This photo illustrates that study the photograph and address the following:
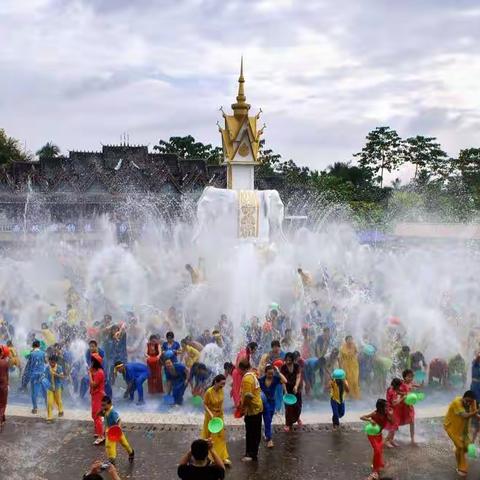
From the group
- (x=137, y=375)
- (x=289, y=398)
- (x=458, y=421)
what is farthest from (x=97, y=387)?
(x=458, y=421)

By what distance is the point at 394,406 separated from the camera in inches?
346

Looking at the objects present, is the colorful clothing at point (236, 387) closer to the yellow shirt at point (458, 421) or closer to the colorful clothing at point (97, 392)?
the colorful clothing at point (97, 392)

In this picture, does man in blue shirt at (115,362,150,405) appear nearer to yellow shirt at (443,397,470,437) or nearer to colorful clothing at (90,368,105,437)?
colorful clothing at (90,368,105,437)

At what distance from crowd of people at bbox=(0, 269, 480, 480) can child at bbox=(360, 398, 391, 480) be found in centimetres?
1

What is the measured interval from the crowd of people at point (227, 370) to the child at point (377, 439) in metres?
0.01

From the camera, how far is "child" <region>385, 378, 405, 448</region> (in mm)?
8656

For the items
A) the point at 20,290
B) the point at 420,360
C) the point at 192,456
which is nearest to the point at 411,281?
the point at 420,360

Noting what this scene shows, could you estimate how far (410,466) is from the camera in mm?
8227

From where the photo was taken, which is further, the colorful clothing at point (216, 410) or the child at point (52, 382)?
the child at point (52, 382)

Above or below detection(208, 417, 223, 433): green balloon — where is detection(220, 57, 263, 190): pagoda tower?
above

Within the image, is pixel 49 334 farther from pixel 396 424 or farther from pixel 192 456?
pixel 192 456

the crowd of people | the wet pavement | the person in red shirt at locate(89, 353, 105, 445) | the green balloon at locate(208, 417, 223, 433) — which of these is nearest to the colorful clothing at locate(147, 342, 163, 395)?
the crowd of people

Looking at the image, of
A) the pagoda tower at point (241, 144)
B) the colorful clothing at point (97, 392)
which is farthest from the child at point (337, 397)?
the pagoda tower at point (241, 144)

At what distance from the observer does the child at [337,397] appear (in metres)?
9.55
